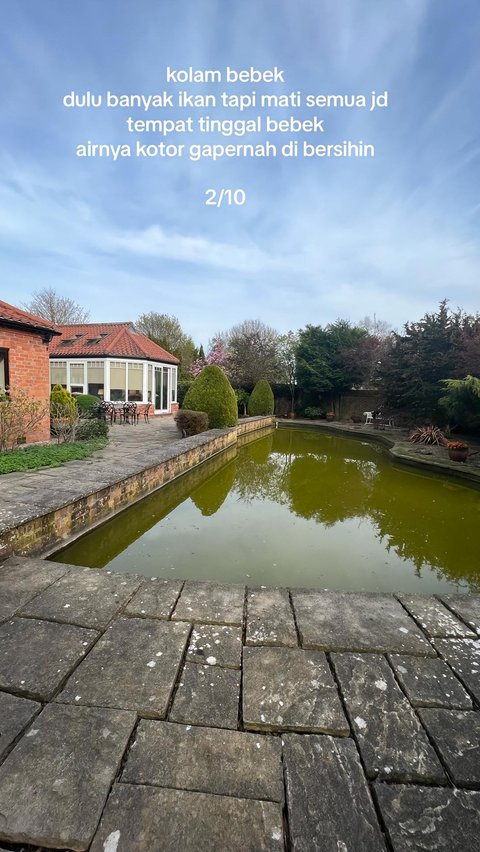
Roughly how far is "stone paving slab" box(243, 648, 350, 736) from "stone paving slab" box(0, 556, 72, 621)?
1.39m

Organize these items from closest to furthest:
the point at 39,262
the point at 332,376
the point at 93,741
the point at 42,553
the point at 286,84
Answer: the point at 93,741, the point at 42,553, the point at 286,84, the point at 39,262, the point at 332,376

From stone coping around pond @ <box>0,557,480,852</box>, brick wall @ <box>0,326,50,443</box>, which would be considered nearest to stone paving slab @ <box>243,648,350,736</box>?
stone coping around pond @ <box>0,557,480,852</box>

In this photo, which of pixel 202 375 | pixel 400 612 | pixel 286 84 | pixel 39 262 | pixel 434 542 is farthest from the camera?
pixel 39 262

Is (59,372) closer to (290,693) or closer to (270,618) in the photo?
(270,618)

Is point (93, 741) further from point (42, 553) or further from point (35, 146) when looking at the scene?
point (35, 146)

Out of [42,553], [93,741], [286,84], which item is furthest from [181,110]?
[93,741]

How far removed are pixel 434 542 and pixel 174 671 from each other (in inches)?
140

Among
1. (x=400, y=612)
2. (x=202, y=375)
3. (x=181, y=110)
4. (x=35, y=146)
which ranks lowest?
(x=400, y=612)

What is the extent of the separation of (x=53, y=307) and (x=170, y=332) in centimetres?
919

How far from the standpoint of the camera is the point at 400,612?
215 centimetres

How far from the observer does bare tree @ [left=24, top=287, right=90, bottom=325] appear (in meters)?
27.1

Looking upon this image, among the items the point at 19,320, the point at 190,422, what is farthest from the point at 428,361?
the point at 19,320

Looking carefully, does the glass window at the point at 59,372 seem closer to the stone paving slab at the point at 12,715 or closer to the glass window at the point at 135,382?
the glass window at the point at 135,382

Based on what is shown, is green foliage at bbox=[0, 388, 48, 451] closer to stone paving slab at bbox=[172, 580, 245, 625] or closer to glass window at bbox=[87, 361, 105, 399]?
stone paving slab at bbox=[172, 580, 245, 625]
